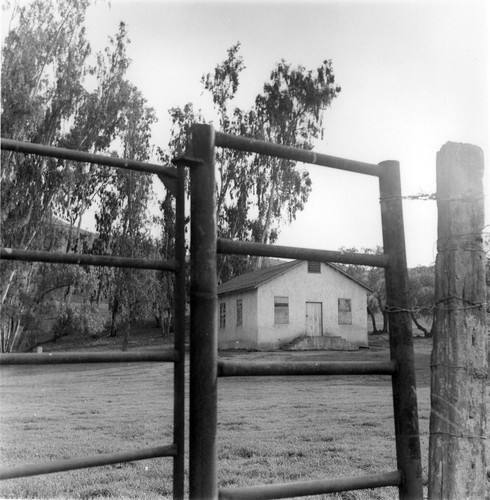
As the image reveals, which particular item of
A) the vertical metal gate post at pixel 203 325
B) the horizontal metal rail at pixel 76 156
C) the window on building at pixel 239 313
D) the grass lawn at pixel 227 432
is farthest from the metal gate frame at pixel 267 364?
the window on building at pixel 239 313

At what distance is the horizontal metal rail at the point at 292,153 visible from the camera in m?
2.19

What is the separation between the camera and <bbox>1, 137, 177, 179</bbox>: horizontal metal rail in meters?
2.03

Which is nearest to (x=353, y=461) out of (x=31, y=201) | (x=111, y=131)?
(x=31, y=201)

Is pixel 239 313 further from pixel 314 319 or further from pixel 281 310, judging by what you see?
pixel 314 319

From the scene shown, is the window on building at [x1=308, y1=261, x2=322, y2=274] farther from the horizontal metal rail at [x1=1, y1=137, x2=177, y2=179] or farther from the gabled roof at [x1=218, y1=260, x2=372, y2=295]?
the horizontal metal rail at [x1=1, y1=137, x2=177, y2=179]

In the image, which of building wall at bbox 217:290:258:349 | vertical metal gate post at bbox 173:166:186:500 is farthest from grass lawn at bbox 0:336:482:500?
building wall at bbox 217:290:258:349

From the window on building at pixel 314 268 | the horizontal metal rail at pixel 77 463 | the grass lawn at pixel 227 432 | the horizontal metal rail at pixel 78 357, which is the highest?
the window on building at pixel 314 268

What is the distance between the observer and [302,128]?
26.2 meters

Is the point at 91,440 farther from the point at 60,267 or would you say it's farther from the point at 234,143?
the point at 60,267

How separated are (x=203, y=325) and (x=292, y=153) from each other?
0.73 metres

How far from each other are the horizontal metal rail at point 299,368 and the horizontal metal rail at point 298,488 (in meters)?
0.36

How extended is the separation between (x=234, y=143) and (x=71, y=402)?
8.57 meters

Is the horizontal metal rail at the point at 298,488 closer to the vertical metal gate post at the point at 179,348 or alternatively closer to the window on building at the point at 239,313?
the vertical metal gate post at the point at 179,348

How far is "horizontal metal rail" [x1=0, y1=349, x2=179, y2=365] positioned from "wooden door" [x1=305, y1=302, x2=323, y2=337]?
2450 centimetres
